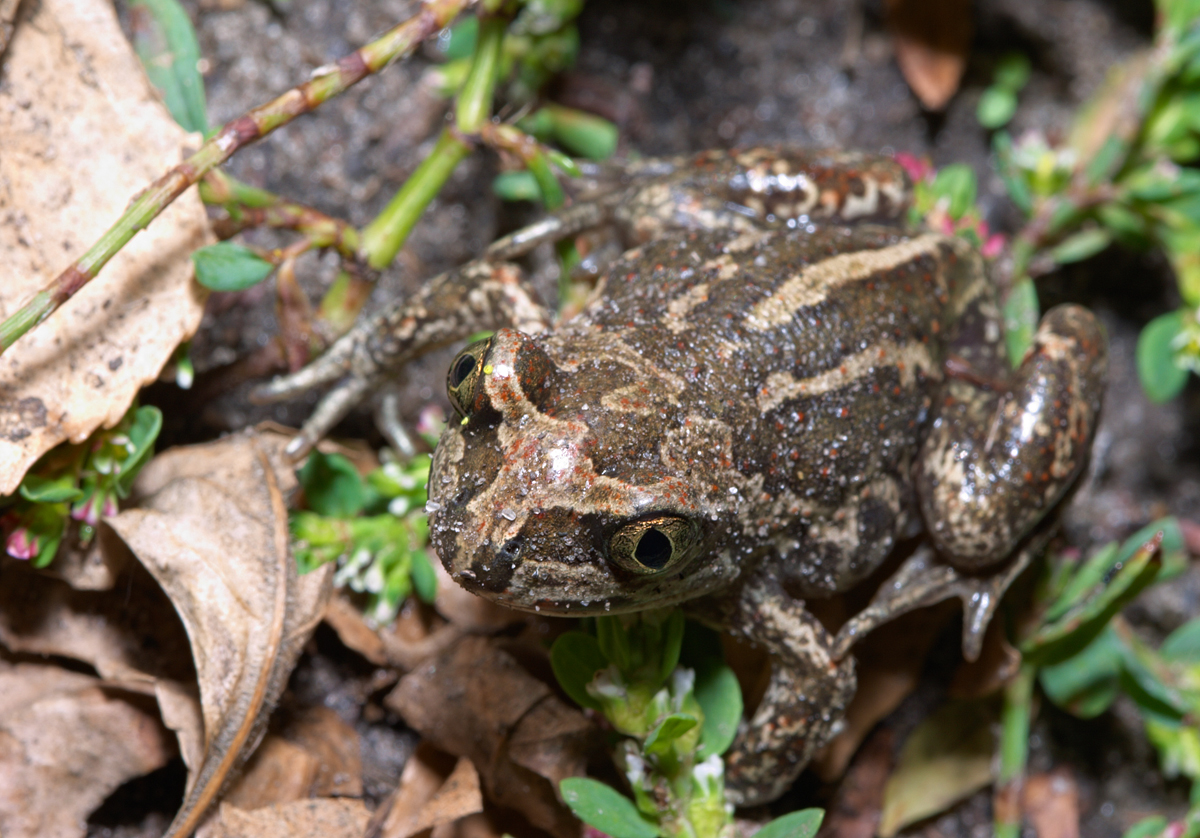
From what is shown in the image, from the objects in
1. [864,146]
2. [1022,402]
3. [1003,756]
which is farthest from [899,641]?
[864,146]

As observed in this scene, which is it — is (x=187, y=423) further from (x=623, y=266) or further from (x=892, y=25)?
(x=892, y=25)

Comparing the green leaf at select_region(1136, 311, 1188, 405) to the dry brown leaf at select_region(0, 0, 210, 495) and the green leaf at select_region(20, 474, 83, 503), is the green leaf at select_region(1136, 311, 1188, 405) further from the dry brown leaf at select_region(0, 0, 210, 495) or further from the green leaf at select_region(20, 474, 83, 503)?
the green leaf at select_region(20, 474, 83, 503)

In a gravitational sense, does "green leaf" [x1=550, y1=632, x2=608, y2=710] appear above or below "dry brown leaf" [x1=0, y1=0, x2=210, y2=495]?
below

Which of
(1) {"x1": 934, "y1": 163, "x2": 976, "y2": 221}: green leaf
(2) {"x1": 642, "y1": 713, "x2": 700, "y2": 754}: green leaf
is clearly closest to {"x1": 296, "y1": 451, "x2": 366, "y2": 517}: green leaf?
(2) {"x1": 642, "y1": 713, "x2": 700, "y2": 754}: green leaf

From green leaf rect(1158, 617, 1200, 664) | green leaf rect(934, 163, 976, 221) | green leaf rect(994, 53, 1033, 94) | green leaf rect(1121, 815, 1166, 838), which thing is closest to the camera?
green leaf rect(1121, 815, 1166, 838)

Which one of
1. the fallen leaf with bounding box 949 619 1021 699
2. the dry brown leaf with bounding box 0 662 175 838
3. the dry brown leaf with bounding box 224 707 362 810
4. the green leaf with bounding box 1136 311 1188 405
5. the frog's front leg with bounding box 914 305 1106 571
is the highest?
the dry brown leaf with bounding box 0 662 175 838

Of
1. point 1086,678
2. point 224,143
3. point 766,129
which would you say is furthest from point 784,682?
point 766,129

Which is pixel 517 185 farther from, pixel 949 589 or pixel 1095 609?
pixel 1095 609

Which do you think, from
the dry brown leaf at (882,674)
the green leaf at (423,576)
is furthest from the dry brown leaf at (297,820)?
the dry brown leaf at (882,674)
